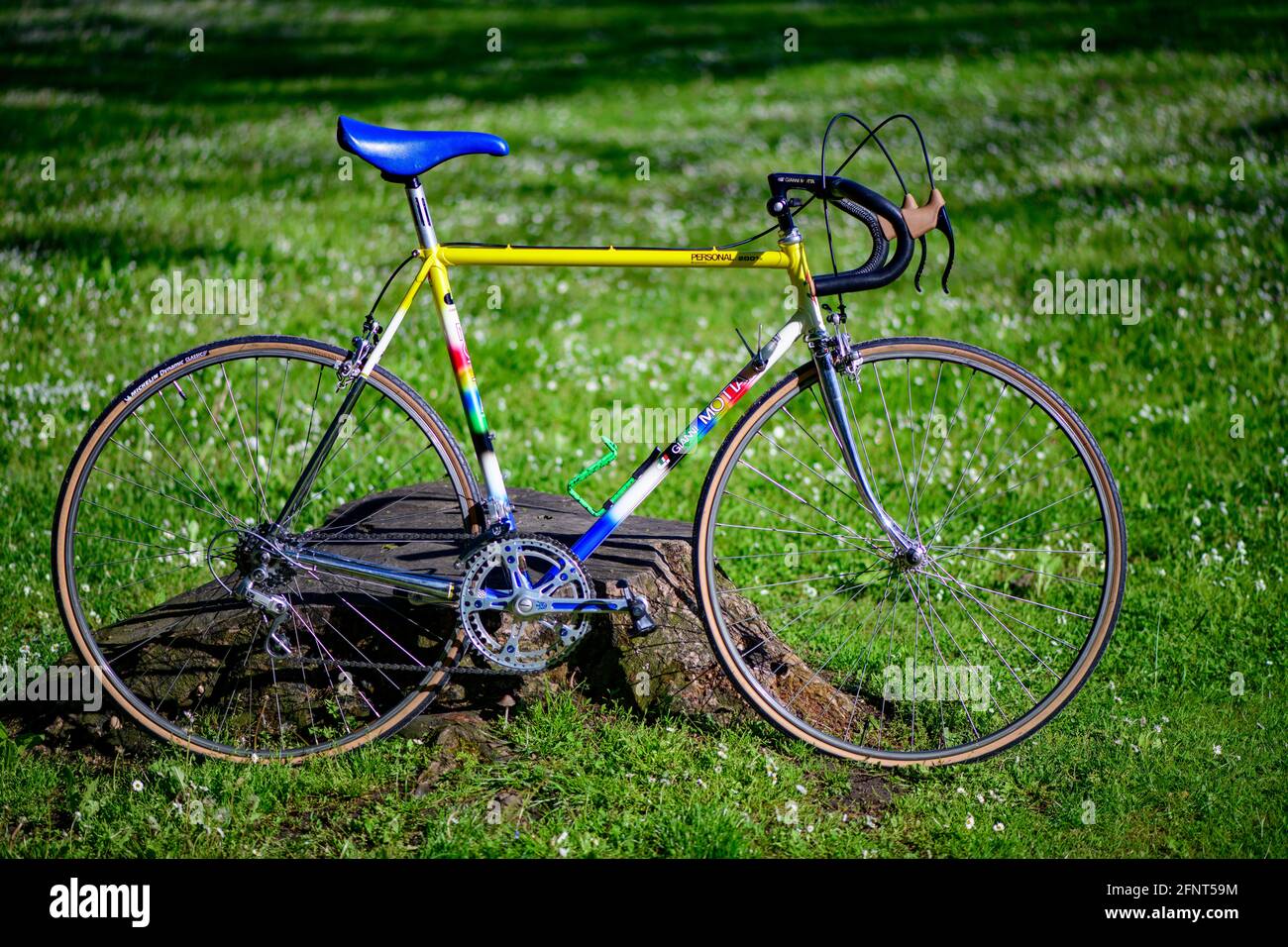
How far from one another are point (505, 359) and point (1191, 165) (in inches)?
348

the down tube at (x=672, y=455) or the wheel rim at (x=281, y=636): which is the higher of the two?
the down tube at (x=672, y=455)

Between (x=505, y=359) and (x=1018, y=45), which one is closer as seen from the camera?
(x=505, y=359)

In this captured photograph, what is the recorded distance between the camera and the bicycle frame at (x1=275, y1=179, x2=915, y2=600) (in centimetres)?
440

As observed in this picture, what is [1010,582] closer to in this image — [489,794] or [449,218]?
[489,794]

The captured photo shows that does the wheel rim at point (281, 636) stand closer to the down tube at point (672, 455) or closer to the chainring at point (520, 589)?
the chainring at point (520, 589)

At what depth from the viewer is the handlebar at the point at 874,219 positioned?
14.4 feet

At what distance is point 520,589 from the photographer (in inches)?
177

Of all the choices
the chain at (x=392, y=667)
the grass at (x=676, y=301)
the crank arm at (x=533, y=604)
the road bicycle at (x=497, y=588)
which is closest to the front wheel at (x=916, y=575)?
the road bicycle at (x=497, y=588)

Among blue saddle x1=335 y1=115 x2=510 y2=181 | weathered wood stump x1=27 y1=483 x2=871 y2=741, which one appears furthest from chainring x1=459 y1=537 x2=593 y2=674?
blue saddle x1=335 y1=115 x2=510 y2=181

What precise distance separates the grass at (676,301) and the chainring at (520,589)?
44 centimetres

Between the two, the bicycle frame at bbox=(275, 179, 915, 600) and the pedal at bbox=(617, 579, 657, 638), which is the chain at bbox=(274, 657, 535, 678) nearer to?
the bicycle frame at bbox=(275, 179, 915, 600)
